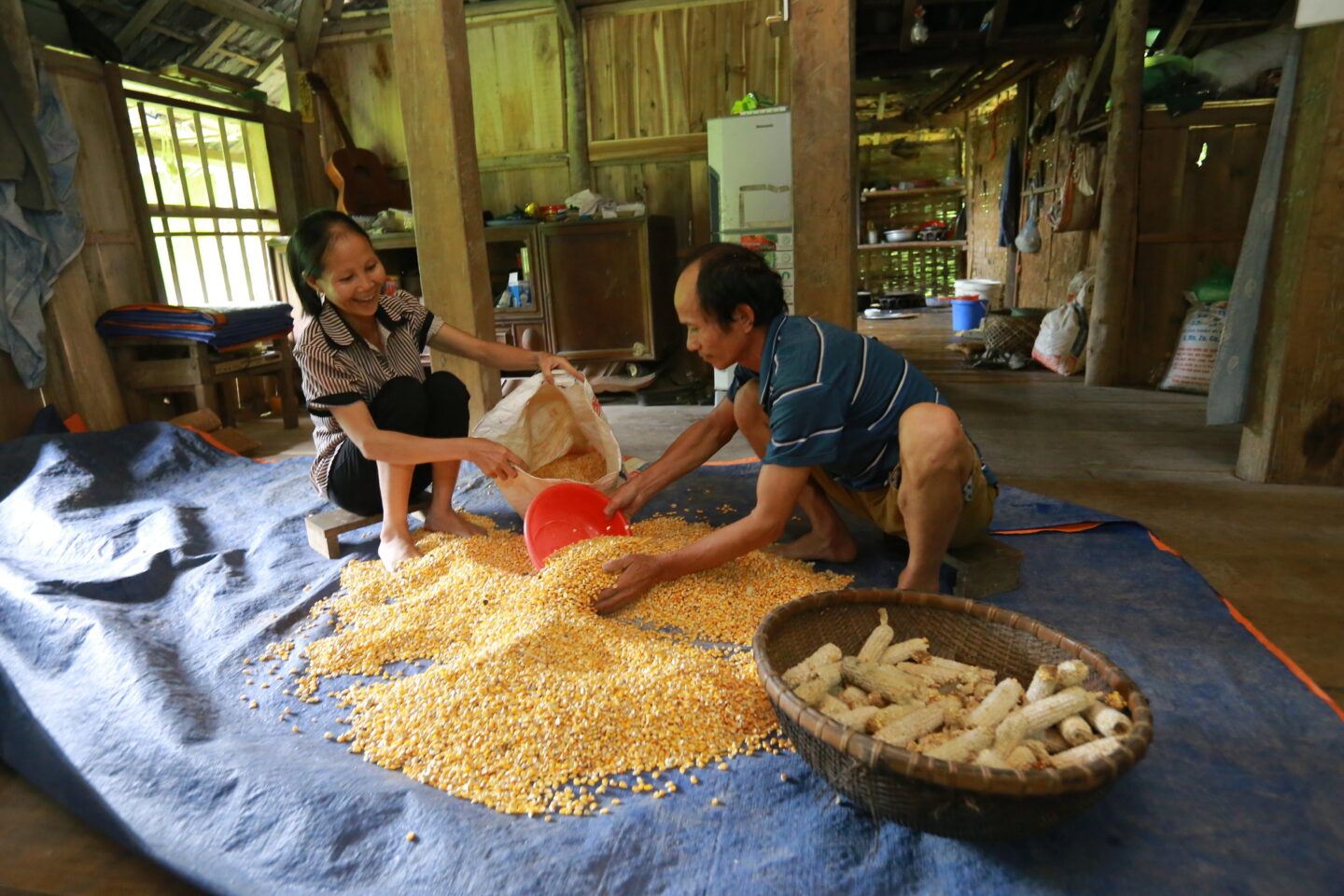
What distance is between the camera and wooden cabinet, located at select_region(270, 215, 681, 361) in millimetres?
4934

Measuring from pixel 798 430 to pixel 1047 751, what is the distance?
66 cm

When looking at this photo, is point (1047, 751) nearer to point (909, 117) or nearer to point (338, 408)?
point (338, 408)

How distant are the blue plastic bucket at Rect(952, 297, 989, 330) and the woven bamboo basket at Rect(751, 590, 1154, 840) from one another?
5.69 meters

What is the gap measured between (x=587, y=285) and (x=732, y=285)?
12.0 ft

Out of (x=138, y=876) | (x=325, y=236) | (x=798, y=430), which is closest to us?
(x=138, y=876)

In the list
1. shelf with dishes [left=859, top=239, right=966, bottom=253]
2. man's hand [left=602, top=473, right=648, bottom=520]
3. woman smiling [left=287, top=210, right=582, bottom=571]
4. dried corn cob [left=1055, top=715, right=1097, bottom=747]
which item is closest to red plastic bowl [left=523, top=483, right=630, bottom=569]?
man's hand [left=602, top=473, right=648, bottom=520]

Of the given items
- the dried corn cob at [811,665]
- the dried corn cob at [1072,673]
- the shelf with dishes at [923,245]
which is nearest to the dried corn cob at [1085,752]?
the dried corn cob at [1072,673]

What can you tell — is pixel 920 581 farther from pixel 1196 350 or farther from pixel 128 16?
pixel 128 16

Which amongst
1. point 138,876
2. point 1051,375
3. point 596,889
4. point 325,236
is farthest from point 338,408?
point 1051,375

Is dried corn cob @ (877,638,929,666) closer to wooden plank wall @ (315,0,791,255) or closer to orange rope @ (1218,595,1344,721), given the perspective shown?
orange rope @ (1218,595,1344,721)

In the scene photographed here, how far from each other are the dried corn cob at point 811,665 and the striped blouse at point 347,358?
4.12 ft

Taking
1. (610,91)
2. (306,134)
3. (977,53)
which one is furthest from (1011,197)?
(306,134)

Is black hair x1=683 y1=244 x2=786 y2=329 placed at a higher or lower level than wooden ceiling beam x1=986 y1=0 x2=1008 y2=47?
lower

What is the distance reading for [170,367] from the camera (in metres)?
3.55
